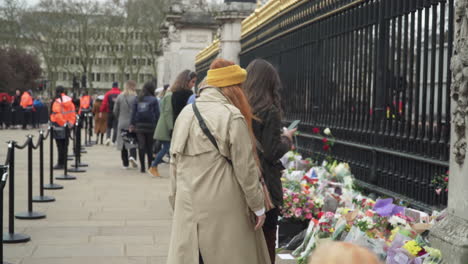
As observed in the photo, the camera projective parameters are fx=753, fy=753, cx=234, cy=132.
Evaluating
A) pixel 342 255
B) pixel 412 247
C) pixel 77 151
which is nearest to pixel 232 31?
pixel 77 151

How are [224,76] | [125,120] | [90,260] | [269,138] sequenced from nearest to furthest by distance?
Answer: 1. [224,76]
2. [269,138]
3. [90,260]
4. [125,120]

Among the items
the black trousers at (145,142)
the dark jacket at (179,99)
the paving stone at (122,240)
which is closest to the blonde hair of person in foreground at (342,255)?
the paving stone at (122,240)

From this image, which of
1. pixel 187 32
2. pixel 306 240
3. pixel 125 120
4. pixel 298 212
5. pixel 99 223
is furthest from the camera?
pixel 187 32

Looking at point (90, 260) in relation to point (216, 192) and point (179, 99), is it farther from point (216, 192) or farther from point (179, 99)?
point (179, 99)

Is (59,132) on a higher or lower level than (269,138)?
lower

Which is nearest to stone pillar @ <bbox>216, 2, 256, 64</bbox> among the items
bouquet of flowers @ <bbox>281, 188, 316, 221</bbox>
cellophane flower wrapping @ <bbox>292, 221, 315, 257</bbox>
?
bouquet of flowers @ <bbox>281, 188, 316, 221</bbox>

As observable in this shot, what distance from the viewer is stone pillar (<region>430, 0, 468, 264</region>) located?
4.53 m

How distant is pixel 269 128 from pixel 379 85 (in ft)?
8.70

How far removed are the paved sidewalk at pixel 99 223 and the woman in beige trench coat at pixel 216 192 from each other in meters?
2.36

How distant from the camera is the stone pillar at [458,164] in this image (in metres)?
4.53

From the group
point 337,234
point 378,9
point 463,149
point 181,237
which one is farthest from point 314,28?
point 181,237

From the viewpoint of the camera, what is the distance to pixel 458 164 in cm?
464

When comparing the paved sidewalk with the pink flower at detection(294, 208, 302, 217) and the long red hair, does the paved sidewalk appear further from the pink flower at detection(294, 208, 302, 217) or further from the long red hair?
the long red hair

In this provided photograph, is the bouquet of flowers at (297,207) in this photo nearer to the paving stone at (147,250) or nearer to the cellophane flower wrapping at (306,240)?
the cellophane flower wrapping at (306,240)
